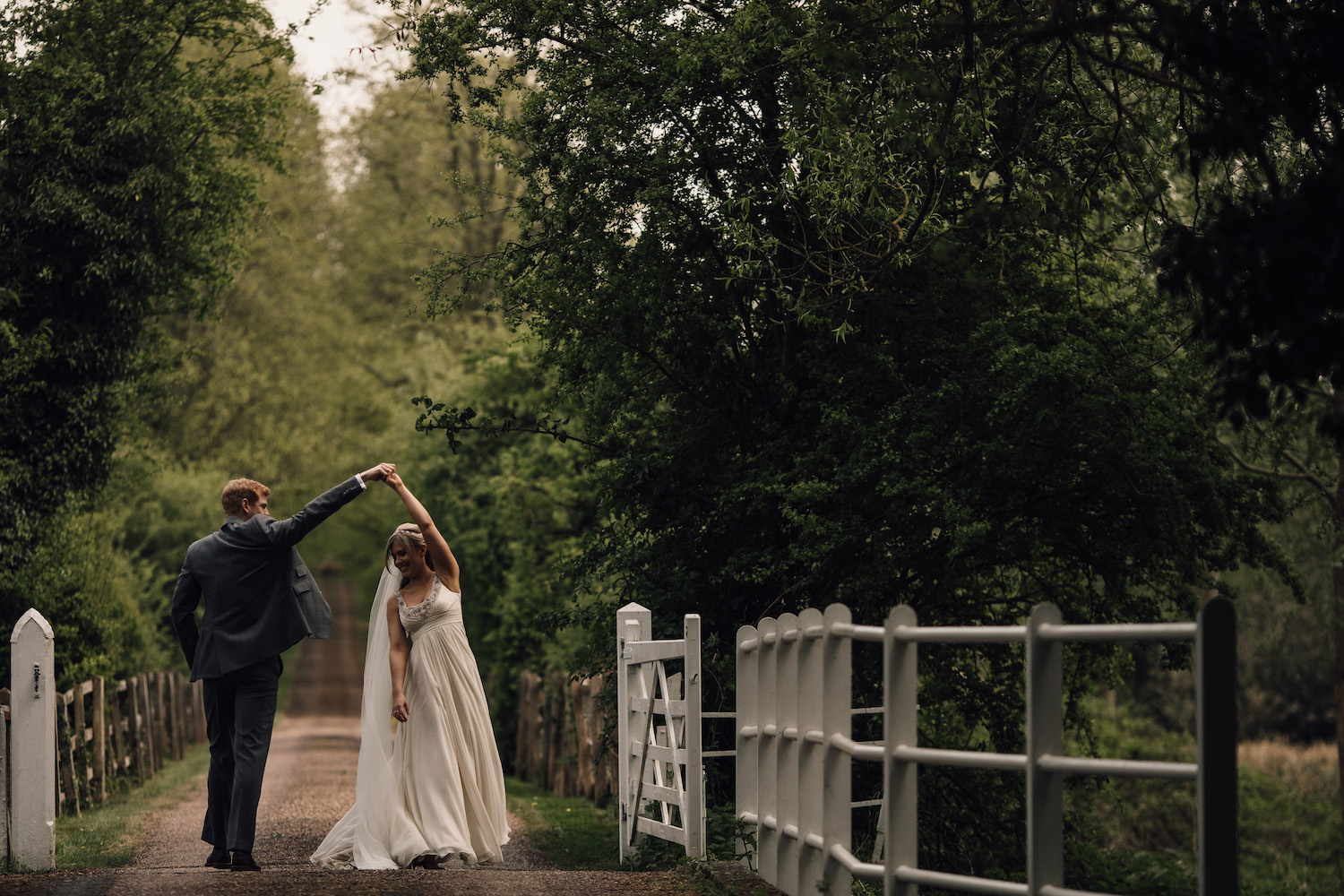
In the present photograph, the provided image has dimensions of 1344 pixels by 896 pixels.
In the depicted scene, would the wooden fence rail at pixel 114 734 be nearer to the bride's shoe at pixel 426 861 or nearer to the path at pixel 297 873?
the path at pixel 297 873

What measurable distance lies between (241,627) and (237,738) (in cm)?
63

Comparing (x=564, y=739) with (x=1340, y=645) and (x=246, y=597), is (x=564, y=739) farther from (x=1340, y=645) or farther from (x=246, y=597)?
(x=1340, y=645)

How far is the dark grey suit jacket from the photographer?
26.1ft

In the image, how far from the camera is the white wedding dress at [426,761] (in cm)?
842

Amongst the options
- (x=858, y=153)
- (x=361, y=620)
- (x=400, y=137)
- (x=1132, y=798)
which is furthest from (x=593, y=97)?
(x=361, y=620)

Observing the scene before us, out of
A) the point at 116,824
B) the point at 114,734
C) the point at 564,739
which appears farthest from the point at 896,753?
the point at 114,734

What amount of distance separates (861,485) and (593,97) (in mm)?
4049

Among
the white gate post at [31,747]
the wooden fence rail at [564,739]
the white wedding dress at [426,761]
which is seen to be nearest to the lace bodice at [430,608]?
the white wedding dress at [426,761]

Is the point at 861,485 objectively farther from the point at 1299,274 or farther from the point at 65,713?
the point at 65,713

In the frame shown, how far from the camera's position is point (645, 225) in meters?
12.3

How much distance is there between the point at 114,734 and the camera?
17.8 m

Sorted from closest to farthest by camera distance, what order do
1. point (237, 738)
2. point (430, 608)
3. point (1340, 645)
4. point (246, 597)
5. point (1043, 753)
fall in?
point (1043, 753)
point (237, 738)
point (246, 597)
point (430, 608)
point (1340, 645)

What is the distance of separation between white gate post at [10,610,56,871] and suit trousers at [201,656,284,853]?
88cm

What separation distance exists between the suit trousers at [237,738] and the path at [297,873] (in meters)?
0.29
